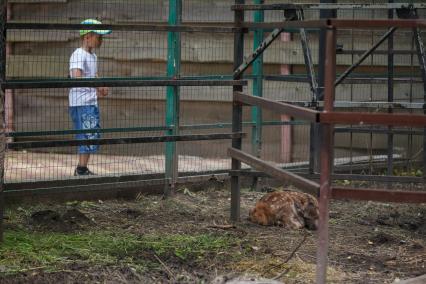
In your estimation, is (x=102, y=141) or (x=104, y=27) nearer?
(x=104, y=27)

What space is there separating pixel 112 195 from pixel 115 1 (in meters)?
3.41

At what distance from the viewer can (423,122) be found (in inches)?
190

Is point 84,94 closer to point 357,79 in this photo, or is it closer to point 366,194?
point 357,79

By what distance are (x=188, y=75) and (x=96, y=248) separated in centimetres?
446

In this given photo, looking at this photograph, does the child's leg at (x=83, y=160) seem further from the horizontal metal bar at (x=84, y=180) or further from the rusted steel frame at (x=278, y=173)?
the rusted steel frame at (x=278, y=173)

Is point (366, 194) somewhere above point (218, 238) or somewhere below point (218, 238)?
above

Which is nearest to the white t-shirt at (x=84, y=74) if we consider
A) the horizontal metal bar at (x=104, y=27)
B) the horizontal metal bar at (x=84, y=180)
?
the horizontal metal bar at (x=84, y=180)

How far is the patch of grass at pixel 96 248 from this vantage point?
545 cm

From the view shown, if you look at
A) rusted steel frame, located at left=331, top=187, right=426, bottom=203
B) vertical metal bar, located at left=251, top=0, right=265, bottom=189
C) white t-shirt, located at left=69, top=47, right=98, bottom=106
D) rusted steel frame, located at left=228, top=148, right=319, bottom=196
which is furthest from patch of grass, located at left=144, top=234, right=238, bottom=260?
white t-shirt, located at left=69, top=47, right=98, bottom=106

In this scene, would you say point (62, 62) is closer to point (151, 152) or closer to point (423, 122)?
point (151, 152)

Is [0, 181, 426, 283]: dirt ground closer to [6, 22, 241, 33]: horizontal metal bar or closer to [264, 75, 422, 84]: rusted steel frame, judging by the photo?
[264, 75, 422, 84]: rusted steel frame

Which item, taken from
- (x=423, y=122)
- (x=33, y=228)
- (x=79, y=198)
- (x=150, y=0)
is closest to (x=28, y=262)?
(x=33, y=228)

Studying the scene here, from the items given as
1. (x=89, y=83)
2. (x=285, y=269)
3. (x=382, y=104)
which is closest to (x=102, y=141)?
(x=89, y=83)

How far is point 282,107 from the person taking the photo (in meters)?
5.44
